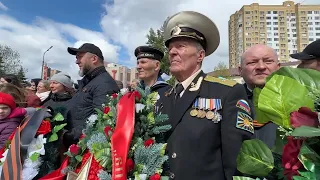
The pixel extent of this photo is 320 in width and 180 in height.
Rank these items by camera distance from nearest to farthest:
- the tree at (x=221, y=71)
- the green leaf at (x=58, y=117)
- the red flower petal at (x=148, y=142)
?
the red flower petal at (x=148, y=142) < the green leaf at (x=58, y=117) < the tree at (x=221, y=71)

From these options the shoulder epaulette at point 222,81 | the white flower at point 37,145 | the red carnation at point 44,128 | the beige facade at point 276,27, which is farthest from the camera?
the beige facade at point 276,27

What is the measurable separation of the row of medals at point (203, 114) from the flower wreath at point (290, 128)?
880 millimetres

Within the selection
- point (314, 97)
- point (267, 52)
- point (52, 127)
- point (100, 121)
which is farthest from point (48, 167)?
point (314, 97)

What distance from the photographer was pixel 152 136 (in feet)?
6.43

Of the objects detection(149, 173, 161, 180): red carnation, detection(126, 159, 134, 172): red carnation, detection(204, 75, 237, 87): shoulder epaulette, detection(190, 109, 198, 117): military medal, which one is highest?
detection(204, 75, 237, 87): shoulder epaulette

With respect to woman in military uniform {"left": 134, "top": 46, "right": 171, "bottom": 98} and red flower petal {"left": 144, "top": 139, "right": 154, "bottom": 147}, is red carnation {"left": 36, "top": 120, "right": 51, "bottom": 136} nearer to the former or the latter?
woman in military uniform {"left": 134, "top": 46, "right": 171, "bottom": 98}

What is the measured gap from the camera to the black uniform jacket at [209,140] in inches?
73.8

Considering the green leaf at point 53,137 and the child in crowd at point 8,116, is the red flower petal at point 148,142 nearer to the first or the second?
the green leaf at point 53,137

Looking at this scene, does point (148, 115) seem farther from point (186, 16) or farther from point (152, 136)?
point (186, 16)

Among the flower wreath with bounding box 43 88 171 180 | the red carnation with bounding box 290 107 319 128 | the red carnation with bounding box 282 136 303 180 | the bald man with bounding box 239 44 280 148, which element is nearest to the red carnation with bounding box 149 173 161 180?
the flower wreath with bounding box 43 88 171 180

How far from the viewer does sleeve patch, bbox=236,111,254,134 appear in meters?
1.87

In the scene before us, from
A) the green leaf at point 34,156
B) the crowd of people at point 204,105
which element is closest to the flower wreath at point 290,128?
the crowd of people at point 204,105

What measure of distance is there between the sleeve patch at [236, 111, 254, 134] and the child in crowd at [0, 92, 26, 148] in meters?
2.39

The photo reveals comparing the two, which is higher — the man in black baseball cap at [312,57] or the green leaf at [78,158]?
the man in black baseball cap at [312,57]
